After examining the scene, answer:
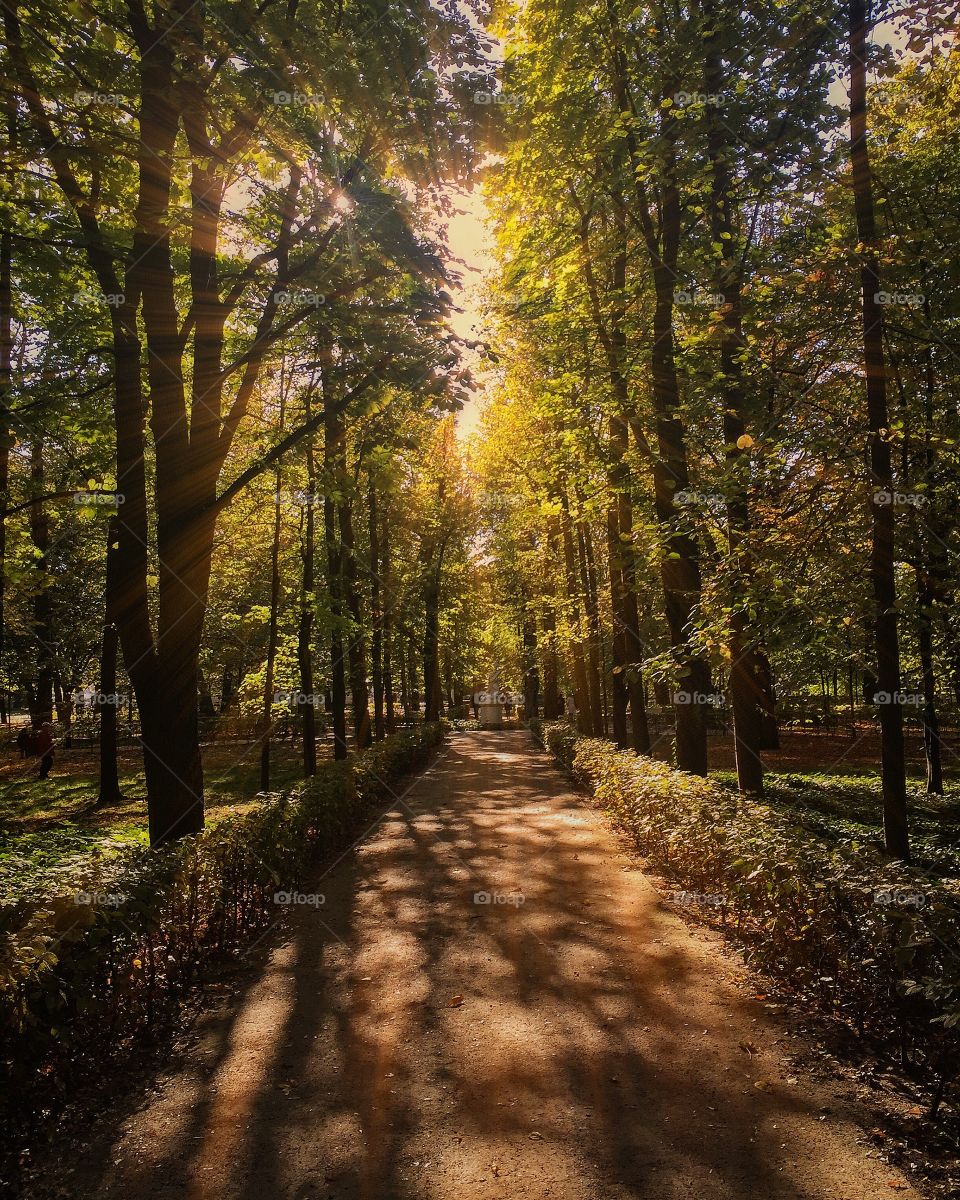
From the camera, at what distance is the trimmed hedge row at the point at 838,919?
4.12m

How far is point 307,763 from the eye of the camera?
1758cm

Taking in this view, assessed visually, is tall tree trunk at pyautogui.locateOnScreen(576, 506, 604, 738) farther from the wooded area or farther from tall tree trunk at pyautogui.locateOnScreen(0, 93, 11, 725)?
tall tree trunk at pyautogui.locateOnScreen(0, 93, 11, 725)

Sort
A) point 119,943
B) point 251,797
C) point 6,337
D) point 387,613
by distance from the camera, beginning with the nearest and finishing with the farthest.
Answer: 1. point 119,943
2. point 6,337
3. point 251,797
4. point 387,613

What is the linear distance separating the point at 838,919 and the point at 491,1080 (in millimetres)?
2535

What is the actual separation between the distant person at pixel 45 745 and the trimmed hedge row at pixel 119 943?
1557 centimetres

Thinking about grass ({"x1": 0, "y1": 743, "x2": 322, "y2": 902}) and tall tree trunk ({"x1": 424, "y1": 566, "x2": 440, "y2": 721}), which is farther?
tall tree trunk ({"x1": 424, "y1": 566, "x2": 440, "y2": 721})

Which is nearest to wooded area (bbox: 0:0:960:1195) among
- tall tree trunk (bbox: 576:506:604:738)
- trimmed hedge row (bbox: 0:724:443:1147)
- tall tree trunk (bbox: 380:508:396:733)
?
trimmed hedge row (bbox: 0:724:443:1147)

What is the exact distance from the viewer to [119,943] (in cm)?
479

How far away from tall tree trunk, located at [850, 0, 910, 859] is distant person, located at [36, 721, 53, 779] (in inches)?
849

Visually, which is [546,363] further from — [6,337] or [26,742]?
[26,742]

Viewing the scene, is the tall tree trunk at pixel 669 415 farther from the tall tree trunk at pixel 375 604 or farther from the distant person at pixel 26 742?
the distant person at pixel 26 742

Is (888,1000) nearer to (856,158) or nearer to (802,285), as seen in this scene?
(802,285)

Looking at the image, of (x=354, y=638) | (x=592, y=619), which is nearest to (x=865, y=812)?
(x=592, y=619)

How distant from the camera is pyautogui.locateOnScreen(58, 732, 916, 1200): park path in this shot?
3607mm
